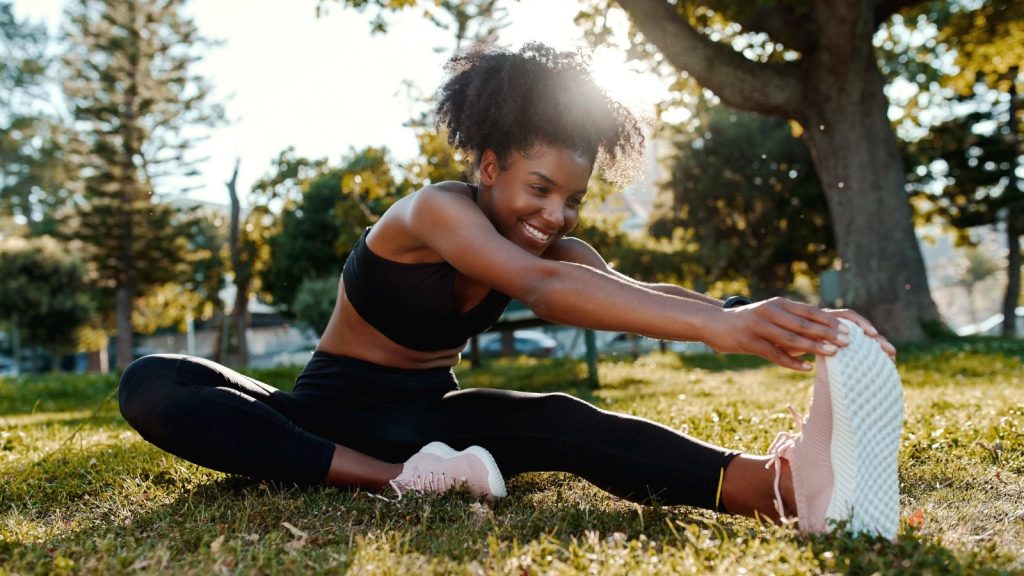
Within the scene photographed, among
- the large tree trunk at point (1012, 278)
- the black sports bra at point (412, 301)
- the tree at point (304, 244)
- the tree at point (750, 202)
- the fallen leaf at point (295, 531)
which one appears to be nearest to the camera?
the fallen leaf at point (295, 531)

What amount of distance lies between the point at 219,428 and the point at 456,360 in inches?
37.9

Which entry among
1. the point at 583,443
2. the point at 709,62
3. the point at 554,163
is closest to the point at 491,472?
the point at 583,443

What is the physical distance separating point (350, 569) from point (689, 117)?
14.5 metres

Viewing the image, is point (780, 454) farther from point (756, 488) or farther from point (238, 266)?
point (238, 266)

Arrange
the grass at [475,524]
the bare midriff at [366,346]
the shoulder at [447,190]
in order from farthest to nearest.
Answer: the bare midriff at [366,346], the shoulder at [447,190], the grass at [475,524]

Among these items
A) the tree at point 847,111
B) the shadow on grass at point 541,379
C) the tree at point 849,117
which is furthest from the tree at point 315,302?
the tree at point 849,117

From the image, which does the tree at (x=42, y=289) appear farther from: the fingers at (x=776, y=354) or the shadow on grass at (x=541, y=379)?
the fingers at (x=776, y=354)

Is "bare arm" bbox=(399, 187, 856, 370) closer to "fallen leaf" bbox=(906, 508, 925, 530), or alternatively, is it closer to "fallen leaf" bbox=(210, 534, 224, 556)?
"fallen leaf" bbox=(906, 508, 925, 530)

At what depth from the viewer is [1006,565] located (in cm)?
179

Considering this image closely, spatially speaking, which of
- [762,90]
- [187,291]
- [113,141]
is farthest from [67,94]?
[762,90]

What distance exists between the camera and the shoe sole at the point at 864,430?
1982 mm

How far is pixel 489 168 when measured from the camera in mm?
2861

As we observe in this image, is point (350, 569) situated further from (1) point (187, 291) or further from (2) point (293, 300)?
(1) point (187, 291)

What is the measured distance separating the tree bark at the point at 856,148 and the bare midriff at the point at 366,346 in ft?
29.9
